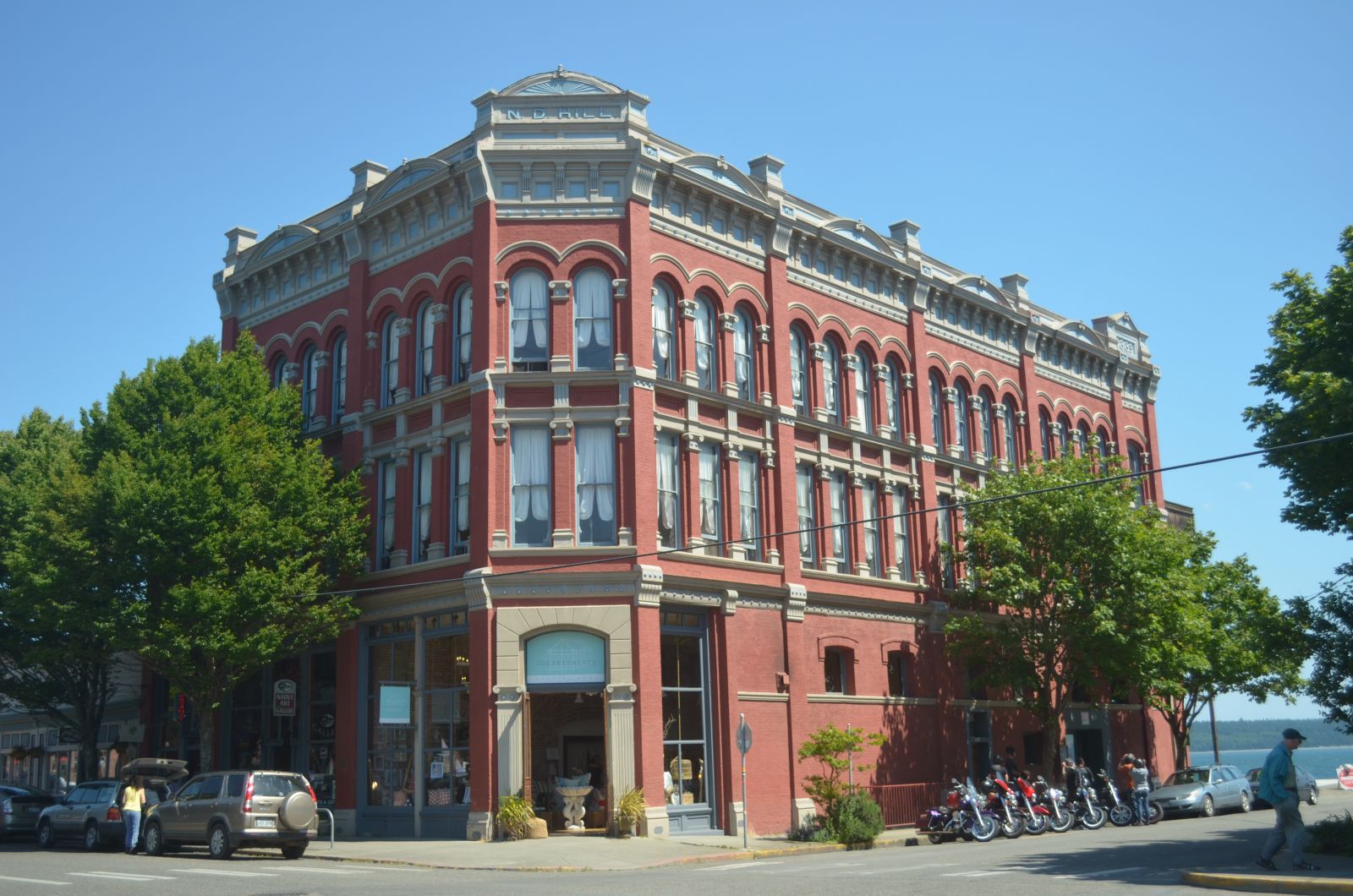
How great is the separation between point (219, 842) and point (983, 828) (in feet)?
51.2

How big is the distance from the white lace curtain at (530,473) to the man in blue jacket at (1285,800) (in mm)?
16197

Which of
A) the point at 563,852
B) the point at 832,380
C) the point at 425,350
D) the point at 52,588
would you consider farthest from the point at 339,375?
the point at 563,852

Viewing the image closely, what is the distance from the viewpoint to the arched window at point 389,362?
3266 cm

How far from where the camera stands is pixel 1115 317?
48.7 metres

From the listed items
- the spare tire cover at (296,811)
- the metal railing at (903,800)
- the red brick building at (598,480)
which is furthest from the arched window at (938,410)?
the spare tire cover at (296,811)

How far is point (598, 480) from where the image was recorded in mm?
29016

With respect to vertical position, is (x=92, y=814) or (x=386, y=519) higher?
(x=386, y=519)

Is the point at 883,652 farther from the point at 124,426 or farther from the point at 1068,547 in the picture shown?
the point at 124,426

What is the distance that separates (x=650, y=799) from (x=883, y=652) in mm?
9953

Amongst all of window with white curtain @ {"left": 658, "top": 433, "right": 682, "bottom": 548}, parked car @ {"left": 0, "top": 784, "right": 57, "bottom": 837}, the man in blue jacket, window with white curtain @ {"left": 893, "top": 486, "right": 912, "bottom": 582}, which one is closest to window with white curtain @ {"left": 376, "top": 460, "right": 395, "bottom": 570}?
window with white curtain @ {"left": 658, "top": 433, "right": 682, "bottom": 548}

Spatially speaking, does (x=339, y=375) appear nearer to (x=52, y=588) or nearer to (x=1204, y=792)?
(x=52, y=588)

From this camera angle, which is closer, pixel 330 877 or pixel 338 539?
pixel 330 877

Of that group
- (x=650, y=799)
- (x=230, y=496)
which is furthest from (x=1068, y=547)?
(x=230, y=496)

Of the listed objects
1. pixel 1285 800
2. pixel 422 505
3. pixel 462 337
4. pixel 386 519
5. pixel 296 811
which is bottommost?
pixel 296 811
